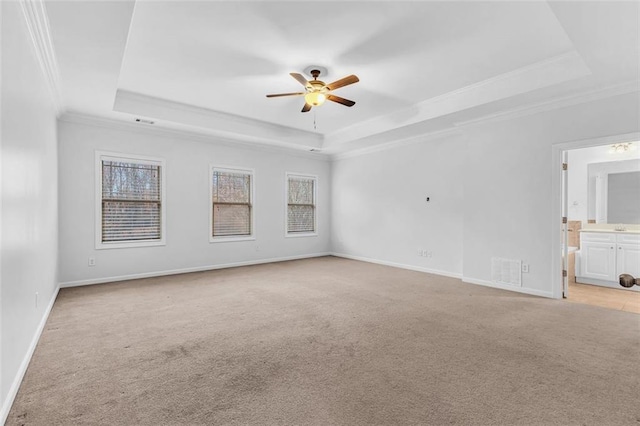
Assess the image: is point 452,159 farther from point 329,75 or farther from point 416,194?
point 329,75

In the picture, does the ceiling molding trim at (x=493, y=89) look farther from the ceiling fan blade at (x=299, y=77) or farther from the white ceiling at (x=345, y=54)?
the ceiling fan blade at (x=299, y=77)

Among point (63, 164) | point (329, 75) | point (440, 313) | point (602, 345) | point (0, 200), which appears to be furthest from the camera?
point (63, 164)

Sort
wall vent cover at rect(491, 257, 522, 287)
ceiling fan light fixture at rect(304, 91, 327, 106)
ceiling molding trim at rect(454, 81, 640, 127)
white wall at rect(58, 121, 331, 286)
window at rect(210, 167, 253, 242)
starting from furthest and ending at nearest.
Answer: window at rect(210, 167, 253, 242) → white wall at rect(58, 121, 331, 286) → wall vent cover at rect(491, 257, 522, 287) → ceiling fan light fixture at rect(304, 91, 327, 106) → ceiling molding trim at rect(454, 81, 640, 127)

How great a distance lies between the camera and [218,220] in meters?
6.52

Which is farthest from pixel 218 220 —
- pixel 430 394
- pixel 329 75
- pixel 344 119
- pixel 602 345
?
pixel 602 345

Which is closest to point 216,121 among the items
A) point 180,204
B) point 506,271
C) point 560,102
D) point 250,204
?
point 180,204

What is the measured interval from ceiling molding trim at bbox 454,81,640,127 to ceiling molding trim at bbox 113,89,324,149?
335cm

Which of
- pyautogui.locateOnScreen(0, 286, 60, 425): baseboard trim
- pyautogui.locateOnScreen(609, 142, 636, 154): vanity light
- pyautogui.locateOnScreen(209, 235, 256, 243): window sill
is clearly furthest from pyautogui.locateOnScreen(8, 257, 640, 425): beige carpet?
pyautogui.locateOnScreen(609, 142, 636, 154): vanity light

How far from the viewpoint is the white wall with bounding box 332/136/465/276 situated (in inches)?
227

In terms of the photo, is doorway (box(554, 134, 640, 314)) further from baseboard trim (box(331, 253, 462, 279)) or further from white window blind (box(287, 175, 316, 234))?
white window blind (box(287, 175, 316, 234))

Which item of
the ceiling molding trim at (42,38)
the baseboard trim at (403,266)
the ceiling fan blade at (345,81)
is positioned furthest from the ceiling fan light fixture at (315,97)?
the baseboard trim at (403,266)

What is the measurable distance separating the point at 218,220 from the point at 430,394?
5406 mm

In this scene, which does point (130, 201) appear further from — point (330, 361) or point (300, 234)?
point (330, 361)

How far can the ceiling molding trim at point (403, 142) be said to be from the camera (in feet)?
18.7
